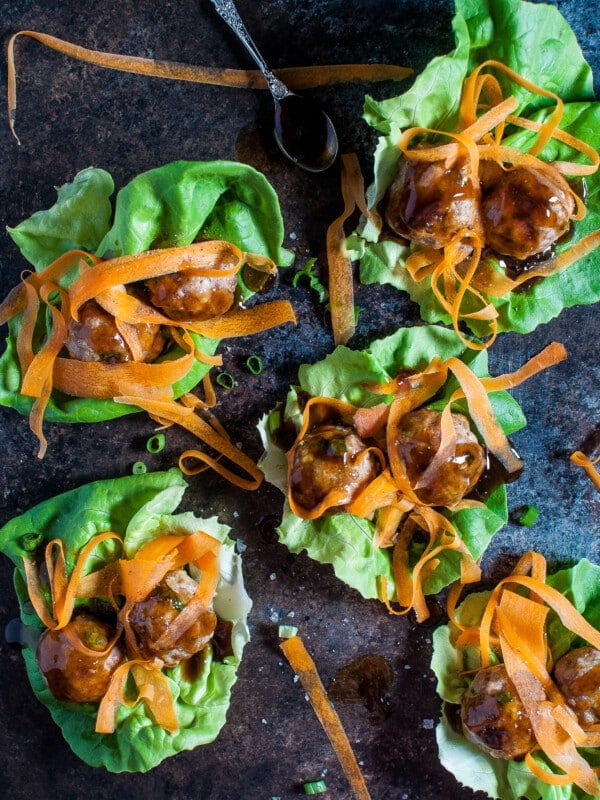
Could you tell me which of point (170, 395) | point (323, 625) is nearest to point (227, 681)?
point (323, 625)

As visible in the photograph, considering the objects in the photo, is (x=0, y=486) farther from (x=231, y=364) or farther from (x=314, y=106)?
(x=314, y=106)

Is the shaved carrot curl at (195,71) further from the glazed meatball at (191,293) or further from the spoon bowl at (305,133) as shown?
the glazed meatball at (191,293)

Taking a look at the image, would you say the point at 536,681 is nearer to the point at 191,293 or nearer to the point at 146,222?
the point at 191,293

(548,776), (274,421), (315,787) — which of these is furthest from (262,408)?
(548,776)

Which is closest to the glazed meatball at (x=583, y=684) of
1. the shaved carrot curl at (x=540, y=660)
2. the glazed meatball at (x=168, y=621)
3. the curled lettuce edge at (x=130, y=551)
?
the shaved carrot curl at (x=540, y=660)

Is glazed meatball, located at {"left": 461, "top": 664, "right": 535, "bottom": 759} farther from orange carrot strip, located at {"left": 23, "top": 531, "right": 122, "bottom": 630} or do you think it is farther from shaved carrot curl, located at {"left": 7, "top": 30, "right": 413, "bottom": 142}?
shaved carrot curl, located at {"left": 7, "top": 30, "right": 413, "bottom": 142}

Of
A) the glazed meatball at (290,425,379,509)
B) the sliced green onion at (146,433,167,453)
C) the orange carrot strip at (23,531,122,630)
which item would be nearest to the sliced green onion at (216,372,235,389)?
the sliced green onion at (146,433,167,453)

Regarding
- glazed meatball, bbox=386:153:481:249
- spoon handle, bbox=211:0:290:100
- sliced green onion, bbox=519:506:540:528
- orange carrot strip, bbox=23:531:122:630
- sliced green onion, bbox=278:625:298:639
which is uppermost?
spoon handle, bbox=211:0:290:100
